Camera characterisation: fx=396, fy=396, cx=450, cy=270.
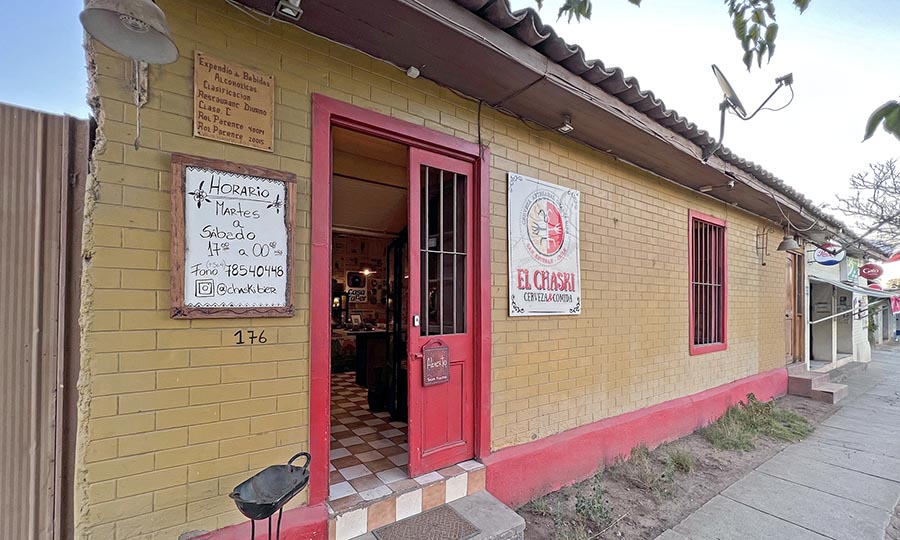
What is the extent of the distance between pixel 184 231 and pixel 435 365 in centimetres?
177

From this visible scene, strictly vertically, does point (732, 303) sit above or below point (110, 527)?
above

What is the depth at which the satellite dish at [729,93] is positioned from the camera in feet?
10.4

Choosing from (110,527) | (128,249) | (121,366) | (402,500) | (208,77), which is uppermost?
(208,77)

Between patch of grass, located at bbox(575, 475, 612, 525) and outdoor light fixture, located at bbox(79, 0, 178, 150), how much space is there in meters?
3.85

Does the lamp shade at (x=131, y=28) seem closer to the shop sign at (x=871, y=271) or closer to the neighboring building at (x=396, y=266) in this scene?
the neighboring building at (x=396, y=266)

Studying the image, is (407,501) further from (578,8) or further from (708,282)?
(708,282)

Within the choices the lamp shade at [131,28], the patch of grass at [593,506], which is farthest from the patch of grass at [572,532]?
the lamp shade at [131,28]

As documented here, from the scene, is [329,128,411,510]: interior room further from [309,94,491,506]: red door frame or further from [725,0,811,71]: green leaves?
[725,0,811,71]: green leaves

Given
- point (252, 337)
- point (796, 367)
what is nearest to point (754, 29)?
point (252, 337)

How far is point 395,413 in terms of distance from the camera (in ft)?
13.8

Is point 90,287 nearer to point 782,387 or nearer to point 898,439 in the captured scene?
point 898,439

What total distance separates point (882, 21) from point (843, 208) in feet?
34.7

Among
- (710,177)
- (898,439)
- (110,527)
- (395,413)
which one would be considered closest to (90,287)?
(110,527)

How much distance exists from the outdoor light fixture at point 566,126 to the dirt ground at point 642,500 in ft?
10.4
